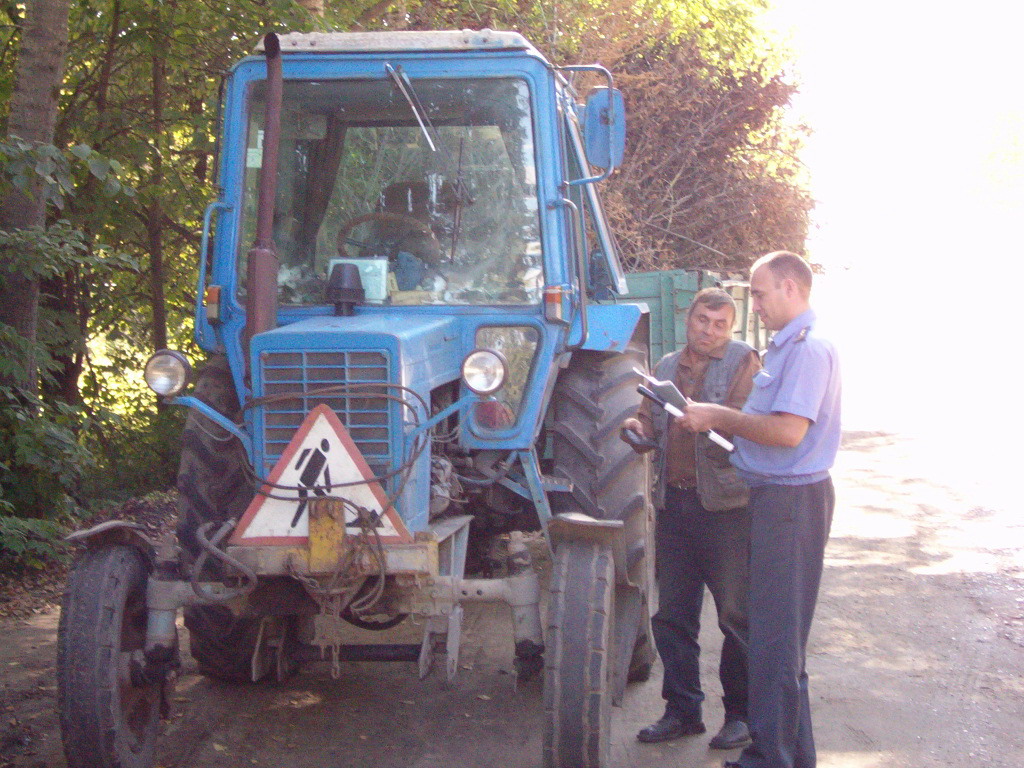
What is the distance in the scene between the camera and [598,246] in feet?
21.0

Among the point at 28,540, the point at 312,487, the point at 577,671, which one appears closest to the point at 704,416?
the point at 577,671

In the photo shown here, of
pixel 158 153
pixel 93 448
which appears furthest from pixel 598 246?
pixel 93 448

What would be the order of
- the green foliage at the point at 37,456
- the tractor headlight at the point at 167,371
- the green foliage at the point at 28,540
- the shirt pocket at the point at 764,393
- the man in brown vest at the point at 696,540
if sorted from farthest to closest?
the green foliage at the point at 37,456
the green foliage at the point at 28,540
the man in brown vest at the point at 696,540
the tractor headlight at the point at 167,371
the shirt pocket at the point at 764,393

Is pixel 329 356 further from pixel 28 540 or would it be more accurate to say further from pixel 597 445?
pixel 28 540

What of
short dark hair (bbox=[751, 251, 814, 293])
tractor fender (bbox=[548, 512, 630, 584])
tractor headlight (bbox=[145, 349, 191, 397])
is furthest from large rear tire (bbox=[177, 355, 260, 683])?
short dark hair (bbox=[751, 251, 814, 293])

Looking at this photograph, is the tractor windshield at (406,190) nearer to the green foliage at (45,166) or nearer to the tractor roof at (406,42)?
the tractor roof at (406,42)

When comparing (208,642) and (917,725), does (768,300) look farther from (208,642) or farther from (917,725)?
(208,642)

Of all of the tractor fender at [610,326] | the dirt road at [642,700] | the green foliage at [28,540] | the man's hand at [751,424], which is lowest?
the dirt road at [642,700]

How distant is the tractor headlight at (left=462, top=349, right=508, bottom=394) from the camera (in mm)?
4094

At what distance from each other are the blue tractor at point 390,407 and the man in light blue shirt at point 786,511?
51 centimetres

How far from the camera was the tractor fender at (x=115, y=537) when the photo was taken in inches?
156

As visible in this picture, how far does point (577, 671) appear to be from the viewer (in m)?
3.80

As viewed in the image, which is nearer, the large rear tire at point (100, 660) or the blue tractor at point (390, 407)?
the large rear tire at point (100, 660)

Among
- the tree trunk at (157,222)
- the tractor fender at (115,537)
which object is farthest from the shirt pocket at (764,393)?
the tree trunk at (157,222)
